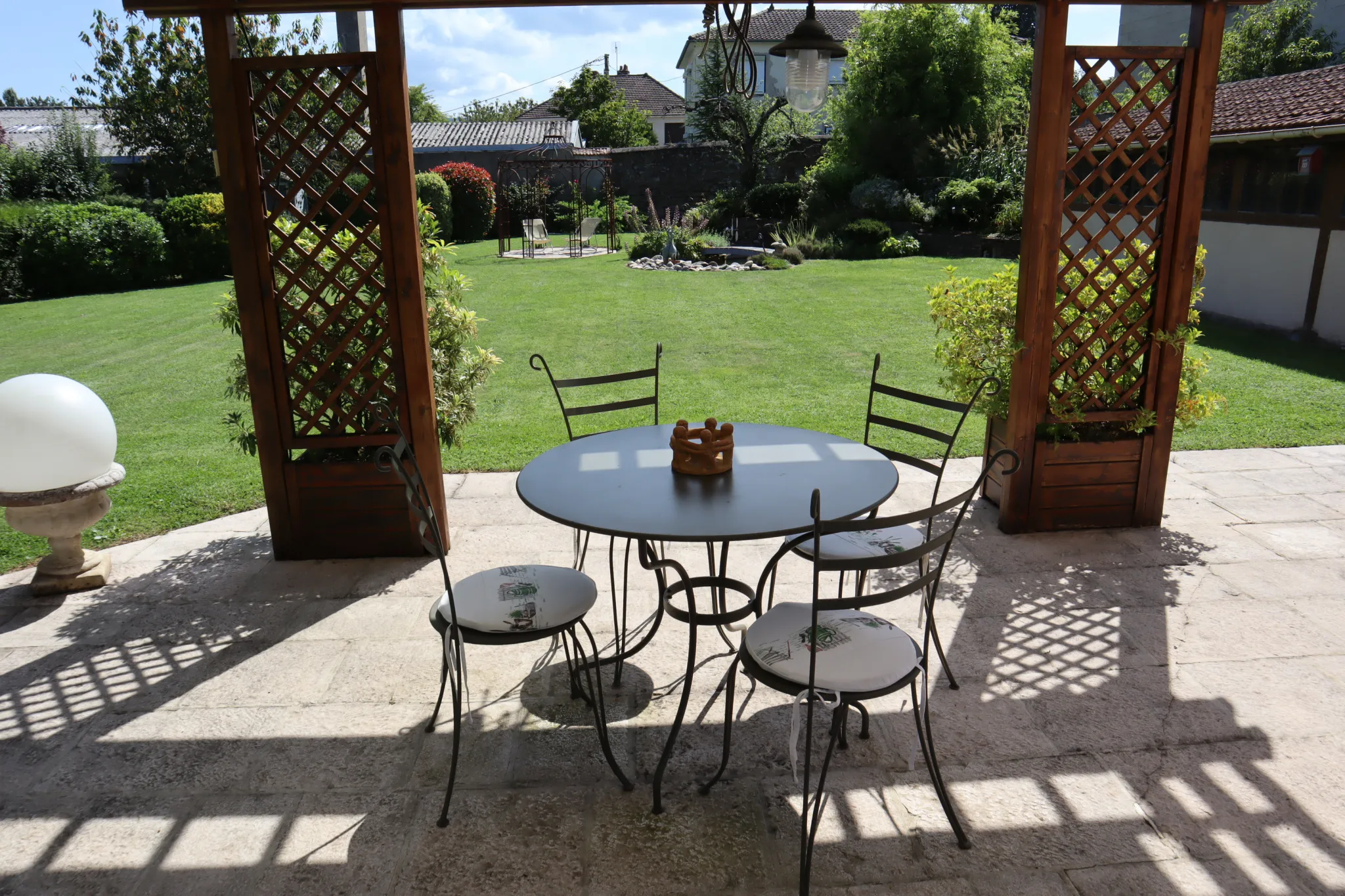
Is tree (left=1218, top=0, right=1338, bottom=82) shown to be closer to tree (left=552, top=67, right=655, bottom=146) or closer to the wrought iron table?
the wrought iron table

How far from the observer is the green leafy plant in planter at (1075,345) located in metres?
3.72

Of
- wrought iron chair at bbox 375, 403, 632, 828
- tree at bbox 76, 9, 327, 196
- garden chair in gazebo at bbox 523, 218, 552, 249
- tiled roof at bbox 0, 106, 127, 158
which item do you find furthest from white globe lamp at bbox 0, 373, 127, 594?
tiled roof at bbox 0, 106, 127, 158

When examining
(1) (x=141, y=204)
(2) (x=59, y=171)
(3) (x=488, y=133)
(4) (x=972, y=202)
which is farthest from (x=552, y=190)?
(4) (x=972, y=202)

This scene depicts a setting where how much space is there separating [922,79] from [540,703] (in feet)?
51.5

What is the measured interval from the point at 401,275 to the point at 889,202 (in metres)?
12.2

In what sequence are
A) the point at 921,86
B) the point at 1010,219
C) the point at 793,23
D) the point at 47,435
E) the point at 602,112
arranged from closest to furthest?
1. the point at 47,435
2. the point at 1010,219
3. the point at 921,86
4. the point at 602,112
5. the point at 793,23

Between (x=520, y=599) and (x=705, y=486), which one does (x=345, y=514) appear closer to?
(x=520, y=599)

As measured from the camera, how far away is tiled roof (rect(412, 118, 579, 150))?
2195cm

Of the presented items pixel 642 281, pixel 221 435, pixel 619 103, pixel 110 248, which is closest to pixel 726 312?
pixel 642 281

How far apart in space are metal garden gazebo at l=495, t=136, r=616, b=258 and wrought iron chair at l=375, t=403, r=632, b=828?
40.3ft

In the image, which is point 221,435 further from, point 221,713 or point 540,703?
point 540,703

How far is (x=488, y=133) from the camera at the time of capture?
76.8 ft

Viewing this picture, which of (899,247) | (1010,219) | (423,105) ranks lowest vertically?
(899,247)

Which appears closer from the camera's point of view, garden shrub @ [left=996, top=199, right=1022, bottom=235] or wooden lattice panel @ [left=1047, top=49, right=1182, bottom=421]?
wooden lattice panel @ [left=1047, top=49, right=1182, bottom=421]
